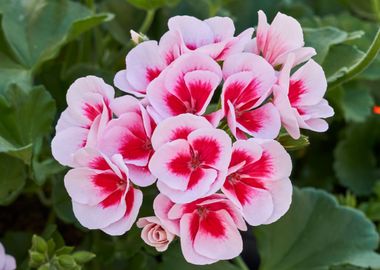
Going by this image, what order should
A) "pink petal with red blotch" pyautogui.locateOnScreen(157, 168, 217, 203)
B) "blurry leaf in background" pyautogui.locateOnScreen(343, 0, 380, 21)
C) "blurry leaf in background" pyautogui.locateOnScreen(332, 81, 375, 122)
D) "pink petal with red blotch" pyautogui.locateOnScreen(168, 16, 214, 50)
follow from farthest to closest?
"blurry leaf in background" pyautogui.locateOnScreen(343, 0, 380, 21), "blurry leaf in background" pyautogui.locateOnScreen(332, 81, 375, 122), "pink petal with red blotch" pyautogui.locateOnScreen(168, 16, 214, 50), "pink petal with red blotch" pyautogui.locateOnScreen(157, 168, 217, 203)

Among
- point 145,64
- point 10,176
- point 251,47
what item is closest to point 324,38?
point 251,47

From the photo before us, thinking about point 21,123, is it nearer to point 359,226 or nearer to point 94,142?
point 94,142

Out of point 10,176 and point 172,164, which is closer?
point 172,164

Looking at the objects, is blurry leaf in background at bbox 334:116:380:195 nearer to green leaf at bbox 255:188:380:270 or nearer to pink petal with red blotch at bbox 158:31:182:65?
green leaf at bbox 255:188:380:270

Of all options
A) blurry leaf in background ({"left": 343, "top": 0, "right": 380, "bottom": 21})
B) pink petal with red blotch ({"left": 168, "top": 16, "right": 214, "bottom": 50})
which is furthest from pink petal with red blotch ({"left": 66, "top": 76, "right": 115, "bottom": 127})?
blurry leaf in background ({"left": 343, "top": 0, "right": 380, "bottom": 21})

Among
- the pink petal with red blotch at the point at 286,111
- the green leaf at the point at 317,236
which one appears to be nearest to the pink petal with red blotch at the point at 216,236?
the pink petal with red blotch at the point at 286,111

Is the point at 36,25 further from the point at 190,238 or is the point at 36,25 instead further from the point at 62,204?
the point at 190,238
